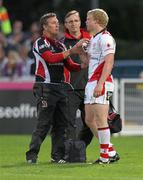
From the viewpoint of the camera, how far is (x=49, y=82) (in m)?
14.7

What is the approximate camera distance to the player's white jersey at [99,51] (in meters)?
13.9

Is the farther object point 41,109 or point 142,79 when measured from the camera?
point 142,79

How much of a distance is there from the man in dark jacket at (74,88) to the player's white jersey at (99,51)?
3.80 feet

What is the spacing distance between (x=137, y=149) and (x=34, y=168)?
430 cm

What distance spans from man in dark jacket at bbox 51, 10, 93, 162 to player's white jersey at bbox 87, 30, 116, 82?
1.16m

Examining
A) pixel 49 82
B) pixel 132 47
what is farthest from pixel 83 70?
pixel 132 47

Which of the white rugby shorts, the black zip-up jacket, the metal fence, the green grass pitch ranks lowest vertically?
the green grass pitch

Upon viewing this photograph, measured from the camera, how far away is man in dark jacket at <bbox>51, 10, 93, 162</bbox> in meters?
15.0

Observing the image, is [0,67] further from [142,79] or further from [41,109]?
[41,109]

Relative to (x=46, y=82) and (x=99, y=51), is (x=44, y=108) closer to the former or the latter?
(x=46, y=82)

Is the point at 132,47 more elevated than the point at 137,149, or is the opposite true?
the point at 132,47

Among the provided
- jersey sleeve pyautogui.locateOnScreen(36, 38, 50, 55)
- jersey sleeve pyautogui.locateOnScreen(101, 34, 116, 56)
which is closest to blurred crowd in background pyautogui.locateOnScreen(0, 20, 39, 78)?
jersey sleeve pyautogui.locateOnScreen(36, 38, 50, 55)

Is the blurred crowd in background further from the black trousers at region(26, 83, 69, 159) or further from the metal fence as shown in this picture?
the black trousers at region(26, 83, 69, 159)

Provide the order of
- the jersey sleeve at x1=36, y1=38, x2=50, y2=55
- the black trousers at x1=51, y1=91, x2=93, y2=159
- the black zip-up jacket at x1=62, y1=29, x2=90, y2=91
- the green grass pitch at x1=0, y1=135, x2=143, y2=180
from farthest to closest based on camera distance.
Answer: the black zip-up jacket at x1=62, y1=29, x2=90, y2=91 < the black trousers at x1=51, y1=91, x2=93, y2=159 < the jersey sleeve at x1=36, y1=38, x2=50, y2=55 < the green grass pitch at x1=0, y1=135, x2=143, y2=180
